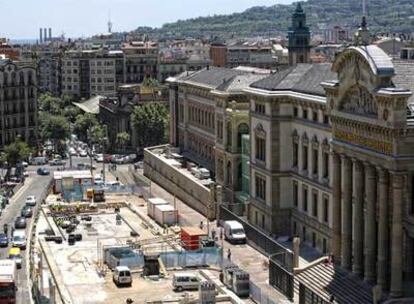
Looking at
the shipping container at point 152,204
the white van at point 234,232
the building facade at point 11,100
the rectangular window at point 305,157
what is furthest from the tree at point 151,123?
the rectangular window at point 305,157

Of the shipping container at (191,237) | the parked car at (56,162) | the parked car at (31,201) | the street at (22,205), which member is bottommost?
the street at (22,205)

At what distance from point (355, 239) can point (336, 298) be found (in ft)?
17.2

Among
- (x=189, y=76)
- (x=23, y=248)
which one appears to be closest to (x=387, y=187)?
(x=23, y=248)

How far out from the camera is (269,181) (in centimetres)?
10875

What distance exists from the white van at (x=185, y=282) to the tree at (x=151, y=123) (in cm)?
10201

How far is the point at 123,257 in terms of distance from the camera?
101 m

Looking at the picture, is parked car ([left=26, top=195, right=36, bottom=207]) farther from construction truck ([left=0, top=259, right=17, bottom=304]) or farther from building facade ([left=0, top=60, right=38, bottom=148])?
construction truck ([left=0, top=259, right=17, bottom=304])

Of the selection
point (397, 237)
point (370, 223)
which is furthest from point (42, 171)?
point (397, 237)

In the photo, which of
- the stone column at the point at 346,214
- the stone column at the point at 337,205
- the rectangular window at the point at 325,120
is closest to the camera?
the stone column at the point at 346,214

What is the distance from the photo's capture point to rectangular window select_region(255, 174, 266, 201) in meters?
111

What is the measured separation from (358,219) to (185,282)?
806 inches

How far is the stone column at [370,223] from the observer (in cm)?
7644

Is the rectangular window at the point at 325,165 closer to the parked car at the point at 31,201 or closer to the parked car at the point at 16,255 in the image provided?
the parked car at the point at 16,255

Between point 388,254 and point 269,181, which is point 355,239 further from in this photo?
point 269,181
